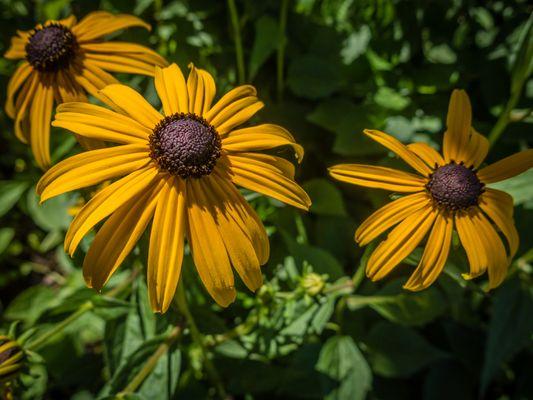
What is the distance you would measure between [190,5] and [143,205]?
→ 3.84 feet

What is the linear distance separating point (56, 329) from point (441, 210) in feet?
3.18

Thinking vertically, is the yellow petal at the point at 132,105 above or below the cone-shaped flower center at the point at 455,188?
above

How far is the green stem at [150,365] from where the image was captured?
122 cm

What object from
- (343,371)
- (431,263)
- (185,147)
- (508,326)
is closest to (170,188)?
(185,147)

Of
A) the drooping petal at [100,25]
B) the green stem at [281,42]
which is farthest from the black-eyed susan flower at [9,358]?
the green stem at [281,42]

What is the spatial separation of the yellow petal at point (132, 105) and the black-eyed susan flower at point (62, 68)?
0.16 m

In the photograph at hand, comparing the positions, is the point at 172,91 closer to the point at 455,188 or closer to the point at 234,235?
the point at 234,235

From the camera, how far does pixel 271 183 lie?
1.02 m

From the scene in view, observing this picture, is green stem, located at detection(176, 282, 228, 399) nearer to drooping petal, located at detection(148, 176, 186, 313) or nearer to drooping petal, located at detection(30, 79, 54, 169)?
drooping petal, located at detection(148, 176, 186, 313)

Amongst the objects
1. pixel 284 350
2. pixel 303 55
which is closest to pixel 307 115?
pixel 303 55

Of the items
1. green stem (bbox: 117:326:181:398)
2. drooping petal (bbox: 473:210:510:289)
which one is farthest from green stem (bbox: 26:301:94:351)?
drooping petal (bbox: 473:210:510:289)

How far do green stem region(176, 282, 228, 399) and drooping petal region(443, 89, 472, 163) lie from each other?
72 cm

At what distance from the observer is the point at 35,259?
7.81 ft

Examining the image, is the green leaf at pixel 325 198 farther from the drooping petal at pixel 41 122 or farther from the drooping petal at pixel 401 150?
the drooping petal at pixel 41 122
